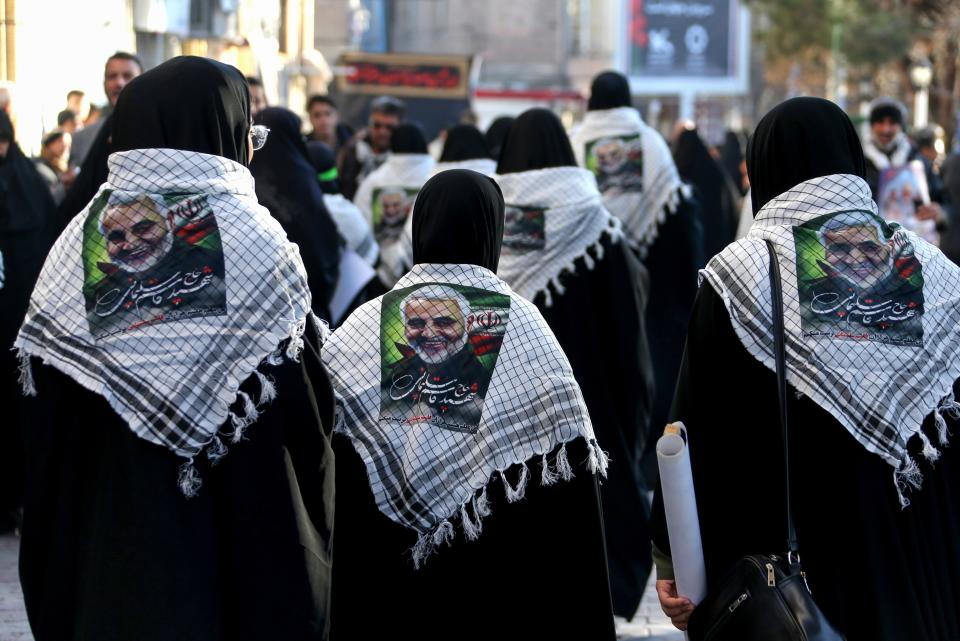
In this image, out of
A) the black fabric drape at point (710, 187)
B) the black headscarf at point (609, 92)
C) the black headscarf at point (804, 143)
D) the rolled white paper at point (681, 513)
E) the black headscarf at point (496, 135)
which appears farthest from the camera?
the black headscarf at point (496, 135)

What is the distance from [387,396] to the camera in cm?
378

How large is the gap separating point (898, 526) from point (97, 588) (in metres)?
1.58

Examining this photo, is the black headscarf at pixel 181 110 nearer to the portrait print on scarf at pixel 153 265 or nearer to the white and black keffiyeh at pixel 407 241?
the portrait print on scarf at pixel 153 265

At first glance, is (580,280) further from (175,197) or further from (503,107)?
(503,107)

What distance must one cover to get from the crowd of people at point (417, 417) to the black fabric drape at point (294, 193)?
3.12 meters

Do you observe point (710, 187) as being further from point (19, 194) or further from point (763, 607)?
point (763, 607)

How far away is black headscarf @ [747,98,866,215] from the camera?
3564 mm

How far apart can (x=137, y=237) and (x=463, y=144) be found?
19.1 ft

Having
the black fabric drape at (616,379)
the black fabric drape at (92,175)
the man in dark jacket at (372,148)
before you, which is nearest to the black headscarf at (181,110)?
the black fabric drape at (92,175)

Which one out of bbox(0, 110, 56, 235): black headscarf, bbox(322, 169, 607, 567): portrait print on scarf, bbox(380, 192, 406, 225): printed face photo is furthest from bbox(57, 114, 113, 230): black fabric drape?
bbox(380, 192, 406, 225): printed face photo

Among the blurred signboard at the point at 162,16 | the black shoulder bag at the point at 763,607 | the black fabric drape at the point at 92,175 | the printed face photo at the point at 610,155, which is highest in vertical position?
the blurred signboard at the point at 162,16

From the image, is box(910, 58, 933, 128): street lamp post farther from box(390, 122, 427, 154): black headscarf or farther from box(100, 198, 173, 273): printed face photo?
box(100, 198, 173, 273): printed face photo

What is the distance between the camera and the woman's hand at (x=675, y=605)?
11.0 ft

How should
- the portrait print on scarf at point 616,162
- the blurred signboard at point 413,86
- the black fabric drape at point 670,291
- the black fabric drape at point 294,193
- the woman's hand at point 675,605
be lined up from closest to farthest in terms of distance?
the woman's hand at point 675,605 < the black fabric drape at point 294,193 < the black fabric drape at point 670,291 < the portrait print on scarf at point 616,162 < the blurred signboard at point 413,86
